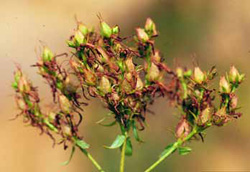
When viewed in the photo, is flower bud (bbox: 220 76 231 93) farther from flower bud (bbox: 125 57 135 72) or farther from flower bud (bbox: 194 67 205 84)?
flower bud (bbox: 125 57 135 72)

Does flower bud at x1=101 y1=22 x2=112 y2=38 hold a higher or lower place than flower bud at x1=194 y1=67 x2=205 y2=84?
higher

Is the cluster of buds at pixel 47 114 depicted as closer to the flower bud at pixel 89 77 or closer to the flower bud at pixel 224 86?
the flower bud at pixel 89 77

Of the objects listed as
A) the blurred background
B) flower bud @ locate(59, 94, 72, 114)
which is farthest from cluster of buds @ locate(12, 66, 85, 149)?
the blurred background

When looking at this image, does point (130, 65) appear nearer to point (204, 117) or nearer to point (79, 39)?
point (79, 39)

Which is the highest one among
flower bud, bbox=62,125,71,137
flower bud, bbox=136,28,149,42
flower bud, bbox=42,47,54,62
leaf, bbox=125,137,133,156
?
flower bud, bbox=136,28,149,42

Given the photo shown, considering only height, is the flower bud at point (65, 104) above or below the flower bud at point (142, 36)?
below

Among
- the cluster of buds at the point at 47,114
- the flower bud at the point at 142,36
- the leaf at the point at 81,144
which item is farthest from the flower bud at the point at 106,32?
the leaf at the point at 81,144

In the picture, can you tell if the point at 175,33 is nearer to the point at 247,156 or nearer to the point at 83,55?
the point at 247,156
